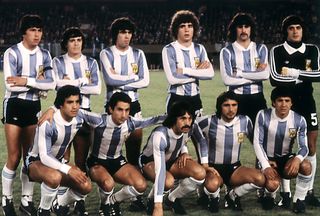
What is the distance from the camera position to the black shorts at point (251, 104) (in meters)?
4.95

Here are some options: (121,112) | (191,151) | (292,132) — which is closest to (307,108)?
(292,132)

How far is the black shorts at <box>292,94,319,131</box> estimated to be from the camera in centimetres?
489

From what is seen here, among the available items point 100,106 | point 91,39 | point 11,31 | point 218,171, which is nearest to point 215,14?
point 91,39

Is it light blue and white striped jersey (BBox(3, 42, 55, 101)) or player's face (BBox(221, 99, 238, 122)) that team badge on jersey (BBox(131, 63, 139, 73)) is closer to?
light blue and white striped jersey (BBox(3, 42, 55, 101))

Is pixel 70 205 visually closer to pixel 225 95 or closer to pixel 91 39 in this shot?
pixel 225 95

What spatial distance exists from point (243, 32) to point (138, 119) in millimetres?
1157

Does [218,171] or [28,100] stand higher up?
[28,100]

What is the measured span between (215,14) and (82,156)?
24.3 m

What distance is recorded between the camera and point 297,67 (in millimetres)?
4859

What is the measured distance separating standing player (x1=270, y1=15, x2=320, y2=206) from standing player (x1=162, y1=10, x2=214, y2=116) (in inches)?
22.0

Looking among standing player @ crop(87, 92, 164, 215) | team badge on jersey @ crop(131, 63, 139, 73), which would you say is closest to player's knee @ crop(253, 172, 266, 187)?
standing player @ crop(87, 92, 164, 215)

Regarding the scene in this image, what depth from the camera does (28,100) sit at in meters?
4.54

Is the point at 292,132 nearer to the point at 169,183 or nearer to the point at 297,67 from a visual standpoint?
the point at 297,67

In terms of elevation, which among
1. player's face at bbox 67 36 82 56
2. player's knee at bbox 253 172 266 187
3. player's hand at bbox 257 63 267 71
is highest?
player's face at bbox 67 36 82 56
